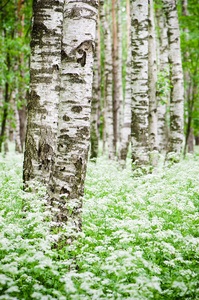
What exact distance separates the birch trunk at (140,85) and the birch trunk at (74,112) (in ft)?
11.1

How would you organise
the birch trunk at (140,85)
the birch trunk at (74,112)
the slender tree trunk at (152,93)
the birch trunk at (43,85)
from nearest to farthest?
the birch trunk at (74,112), the birch trunk at (43,85), the birch trunk at (140,85), the slender tree trunk at (152,93)

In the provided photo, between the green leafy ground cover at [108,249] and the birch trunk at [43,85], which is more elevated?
the birch trunk at [43,85]

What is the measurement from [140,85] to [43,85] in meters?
3.68

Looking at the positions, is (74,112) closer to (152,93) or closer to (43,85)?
(43,85)

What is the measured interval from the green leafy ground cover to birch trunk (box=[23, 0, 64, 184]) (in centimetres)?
57

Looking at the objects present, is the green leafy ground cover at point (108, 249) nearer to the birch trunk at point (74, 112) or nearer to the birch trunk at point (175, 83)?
the birch trunk at point (74, 112)

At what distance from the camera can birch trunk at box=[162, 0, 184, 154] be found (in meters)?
8.77

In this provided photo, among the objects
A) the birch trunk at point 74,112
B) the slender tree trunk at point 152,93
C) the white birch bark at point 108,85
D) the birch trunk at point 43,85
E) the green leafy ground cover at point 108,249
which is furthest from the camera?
the white birch bark at point 108,85

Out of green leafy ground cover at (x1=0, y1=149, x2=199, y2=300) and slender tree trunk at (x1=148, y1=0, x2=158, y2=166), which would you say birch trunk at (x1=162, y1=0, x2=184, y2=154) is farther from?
green leafy ground cover at (x1=0, y1=149, x2=199, y2=300)

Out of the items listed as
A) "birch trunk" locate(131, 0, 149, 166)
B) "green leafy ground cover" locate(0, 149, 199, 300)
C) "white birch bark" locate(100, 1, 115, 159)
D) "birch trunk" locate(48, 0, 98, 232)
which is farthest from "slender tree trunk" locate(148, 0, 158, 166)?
"birch trunk" locate(48, 0, 98, 232)

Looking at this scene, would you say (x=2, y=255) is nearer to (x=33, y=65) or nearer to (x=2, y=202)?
(x=2, y=202)

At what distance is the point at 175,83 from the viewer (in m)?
8.95

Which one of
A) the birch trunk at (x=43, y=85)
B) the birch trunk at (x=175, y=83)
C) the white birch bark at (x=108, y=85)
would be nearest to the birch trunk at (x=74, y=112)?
the birch trunk at (x=43, y=85)

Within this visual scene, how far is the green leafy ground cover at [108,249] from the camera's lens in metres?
2.41
